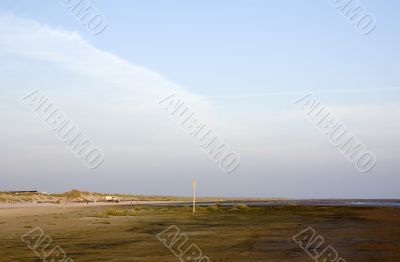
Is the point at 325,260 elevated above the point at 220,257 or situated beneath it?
elevated above

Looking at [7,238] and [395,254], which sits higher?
[395,254]

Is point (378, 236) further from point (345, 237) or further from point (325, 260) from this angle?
point (325, 260)

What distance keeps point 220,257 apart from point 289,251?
114 inches

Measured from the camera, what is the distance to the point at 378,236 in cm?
2333

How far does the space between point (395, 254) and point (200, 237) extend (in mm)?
8432

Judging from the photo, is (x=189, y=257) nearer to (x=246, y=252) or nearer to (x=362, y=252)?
(x=246, y=252)

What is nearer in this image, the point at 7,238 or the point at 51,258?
the point at 51,258

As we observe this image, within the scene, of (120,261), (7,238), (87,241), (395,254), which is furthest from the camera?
(7,238)

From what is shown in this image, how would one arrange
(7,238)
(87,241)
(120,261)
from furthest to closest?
(7,238) → (87,241) → (120,261)

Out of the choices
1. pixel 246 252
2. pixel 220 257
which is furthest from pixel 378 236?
pixel 220 257

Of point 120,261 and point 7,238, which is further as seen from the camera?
point 7,238

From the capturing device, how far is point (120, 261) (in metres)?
14.9

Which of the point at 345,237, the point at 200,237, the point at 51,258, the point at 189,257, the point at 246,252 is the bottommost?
the point at 51,258

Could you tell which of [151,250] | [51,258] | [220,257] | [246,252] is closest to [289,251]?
[246,252]
